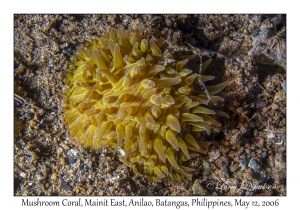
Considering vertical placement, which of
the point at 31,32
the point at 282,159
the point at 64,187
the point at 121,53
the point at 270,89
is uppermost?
the point at 31,32

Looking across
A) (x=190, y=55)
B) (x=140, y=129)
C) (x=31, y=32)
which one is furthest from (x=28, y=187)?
(x=190, y=55)

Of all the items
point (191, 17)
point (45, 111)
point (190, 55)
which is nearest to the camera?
point (190, 55)

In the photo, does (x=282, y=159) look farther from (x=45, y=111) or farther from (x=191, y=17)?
(x=45, y=111)

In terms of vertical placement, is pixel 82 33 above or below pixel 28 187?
above

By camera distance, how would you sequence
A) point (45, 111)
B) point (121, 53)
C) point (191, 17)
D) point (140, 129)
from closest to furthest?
point (140, 129) → point (121, 53) → point (45, 111) → point (191, 17)

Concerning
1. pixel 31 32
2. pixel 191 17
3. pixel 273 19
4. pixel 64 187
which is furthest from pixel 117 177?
pixel 273 19

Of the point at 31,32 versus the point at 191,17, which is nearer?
the point at 31,32
